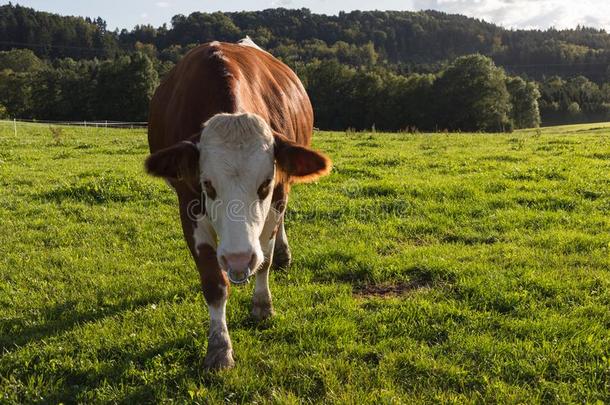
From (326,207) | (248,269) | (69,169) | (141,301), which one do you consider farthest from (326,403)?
(69,169)

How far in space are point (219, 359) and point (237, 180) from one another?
1544 millimetres

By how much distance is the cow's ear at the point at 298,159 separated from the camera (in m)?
3.87

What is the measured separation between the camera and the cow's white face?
3533mm

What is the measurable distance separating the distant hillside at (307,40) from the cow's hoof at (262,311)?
116 m

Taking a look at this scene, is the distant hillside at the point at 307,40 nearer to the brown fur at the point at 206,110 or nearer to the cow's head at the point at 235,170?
the brown fur at the point at 206,110

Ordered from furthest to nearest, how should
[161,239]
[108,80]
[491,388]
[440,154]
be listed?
[108,80]
[440,154]
[161,239]
[491,388]

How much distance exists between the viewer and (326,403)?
3709 mm

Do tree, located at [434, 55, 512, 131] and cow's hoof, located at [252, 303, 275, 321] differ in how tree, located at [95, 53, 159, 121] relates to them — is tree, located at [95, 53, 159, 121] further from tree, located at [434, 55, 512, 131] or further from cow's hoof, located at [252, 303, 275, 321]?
cow's hoof, located at [252, 303, 275, 321]

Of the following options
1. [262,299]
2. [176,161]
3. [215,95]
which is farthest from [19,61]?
[176,161]

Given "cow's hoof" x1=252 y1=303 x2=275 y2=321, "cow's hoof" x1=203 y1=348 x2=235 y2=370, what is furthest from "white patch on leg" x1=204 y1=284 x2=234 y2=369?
"cow's hoof" x1=252 y1=303 x2=275 y2=321

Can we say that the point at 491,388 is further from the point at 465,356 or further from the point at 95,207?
A: the point at 95,207

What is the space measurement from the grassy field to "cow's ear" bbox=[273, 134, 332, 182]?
1.49 metres

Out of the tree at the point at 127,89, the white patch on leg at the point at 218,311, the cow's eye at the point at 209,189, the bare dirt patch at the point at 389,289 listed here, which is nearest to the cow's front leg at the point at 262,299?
the white patch on leg at the point at 218,311

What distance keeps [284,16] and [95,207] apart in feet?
620
